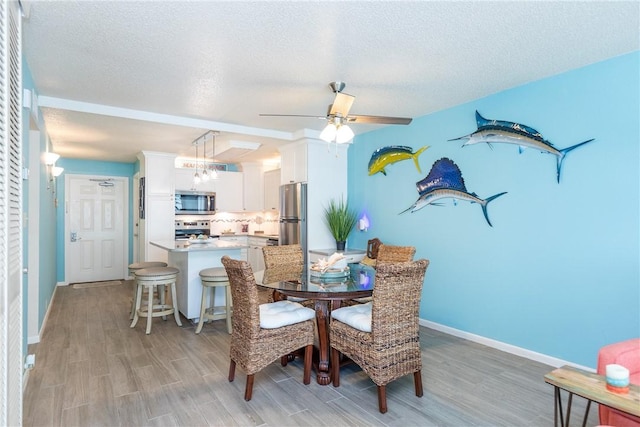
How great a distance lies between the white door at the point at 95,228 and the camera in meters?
6.91

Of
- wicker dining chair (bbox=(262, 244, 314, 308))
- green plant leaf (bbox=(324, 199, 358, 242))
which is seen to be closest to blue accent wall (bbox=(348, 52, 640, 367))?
green plant leaf (bbox=(324, 199, 358, 242))

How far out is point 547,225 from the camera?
3.23 m

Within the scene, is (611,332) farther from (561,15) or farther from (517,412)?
(561,15)

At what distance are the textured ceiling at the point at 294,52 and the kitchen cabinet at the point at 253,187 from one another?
3161 millimetres

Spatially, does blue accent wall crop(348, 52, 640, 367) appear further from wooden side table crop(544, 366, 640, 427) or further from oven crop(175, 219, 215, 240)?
Result: oven crop(175, 219, 215, 240)

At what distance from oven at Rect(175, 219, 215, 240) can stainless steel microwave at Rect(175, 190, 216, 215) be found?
0.20 meters

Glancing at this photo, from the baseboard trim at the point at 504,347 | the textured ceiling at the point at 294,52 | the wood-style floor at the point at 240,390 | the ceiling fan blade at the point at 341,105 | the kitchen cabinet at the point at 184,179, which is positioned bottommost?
the wood-style floor at the point at 240,390

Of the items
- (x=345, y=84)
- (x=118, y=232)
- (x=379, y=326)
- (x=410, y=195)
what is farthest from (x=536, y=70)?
(x=118, y=232)

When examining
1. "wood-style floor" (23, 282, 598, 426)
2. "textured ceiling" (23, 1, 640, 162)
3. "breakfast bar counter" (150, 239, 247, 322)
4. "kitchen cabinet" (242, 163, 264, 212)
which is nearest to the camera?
"textured ceiling" (23, 1, 640, 162)

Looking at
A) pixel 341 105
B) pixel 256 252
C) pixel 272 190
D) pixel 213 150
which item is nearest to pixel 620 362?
pixel 341 105

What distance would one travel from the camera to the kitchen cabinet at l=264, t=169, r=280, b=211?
6.95 m

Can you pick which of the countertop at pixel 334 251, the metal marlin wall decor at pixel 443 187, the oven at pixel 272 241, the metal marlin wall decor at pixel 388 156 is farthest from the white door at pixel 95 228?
the metal marlin wall decor at pixel 443 187

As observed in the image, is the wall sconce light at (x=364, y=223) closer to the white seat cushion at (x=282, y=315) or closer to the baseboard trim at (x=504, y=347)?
the baseboard trim at (x=504, y=347)

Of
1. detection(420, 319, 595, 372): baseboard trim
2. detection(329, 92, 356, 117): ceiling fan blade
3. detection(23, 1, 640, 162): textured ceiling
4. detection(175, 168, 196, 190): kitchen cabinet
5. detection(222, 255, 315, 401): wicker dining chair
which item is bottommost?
detection(420, 319, 595, 372): baseboard trim
